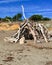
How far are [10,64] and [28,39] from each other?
7.88 meters

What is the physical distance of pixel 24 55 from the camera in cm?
1320

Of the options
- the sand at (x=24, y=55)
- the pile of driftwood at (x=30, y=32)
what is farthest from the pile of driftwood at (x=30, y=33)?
the sand at (x=24, y=55)

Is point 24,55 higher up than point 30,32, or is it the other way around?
point 30,32

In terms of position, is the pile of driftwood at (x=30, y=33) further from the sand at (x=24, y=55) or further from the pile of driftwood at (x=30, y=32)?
the sand at (x=24, y=55)

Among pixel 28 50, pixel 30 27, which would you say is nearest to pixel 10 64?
pixel 28 50

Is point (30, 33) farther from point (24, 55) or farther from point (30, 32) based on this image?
point (24, 55)

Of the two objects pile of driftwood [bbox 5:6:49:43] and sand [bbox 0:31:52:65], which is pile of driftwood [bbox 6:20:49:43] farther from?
sand [bbox 0:31:52:65]

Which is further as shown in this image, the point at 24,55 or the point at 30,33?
the point at 30,33

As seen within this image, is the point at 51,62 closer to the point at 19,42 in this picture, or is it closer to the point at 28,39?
the point at 19,42

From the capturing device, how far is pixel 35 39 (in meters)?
17.8

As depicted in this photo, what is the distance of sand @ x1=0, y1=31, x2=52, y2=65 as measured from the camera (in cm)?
1172

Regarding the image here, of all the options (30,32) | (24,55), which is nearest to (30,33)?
(30,32)

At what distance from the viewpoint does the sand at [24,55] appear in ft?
38.5

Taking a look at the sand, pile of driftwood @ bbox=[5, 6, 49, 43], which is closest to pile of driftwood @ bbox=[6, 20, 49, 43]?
pile of driftwood @ bbox=[5, 6, 49, 43]
